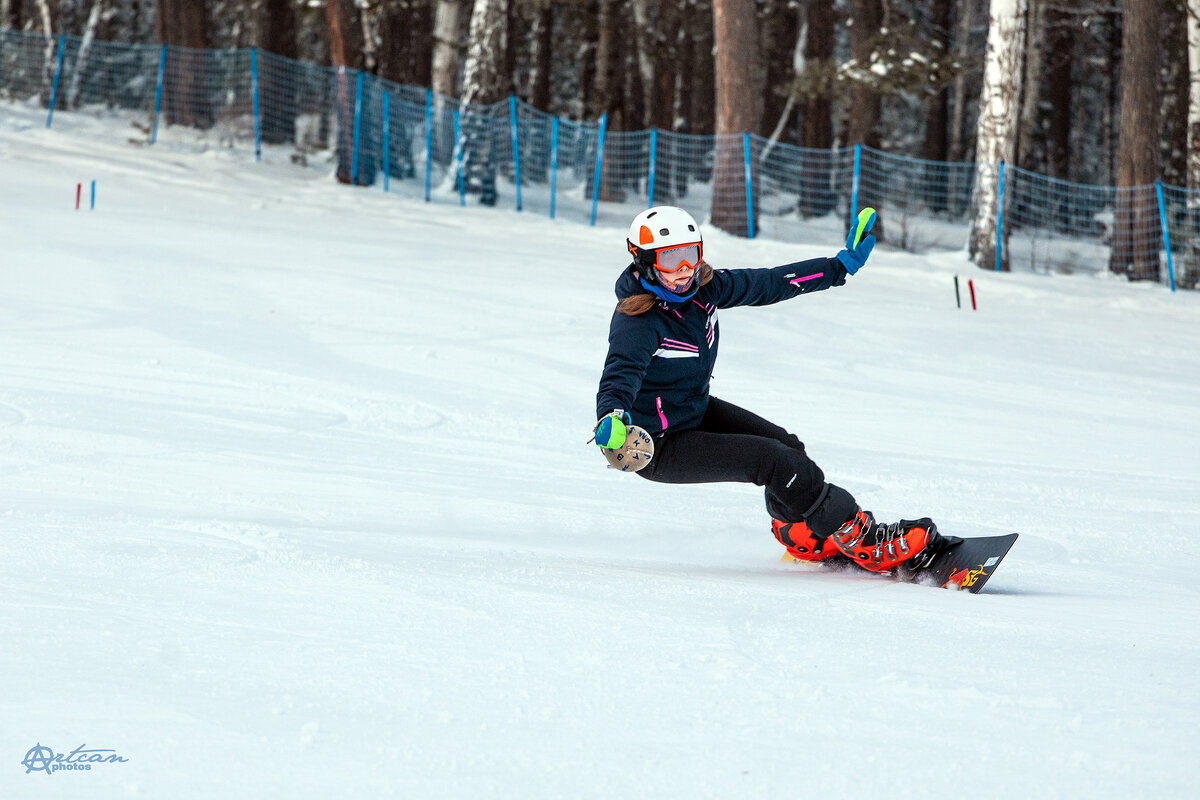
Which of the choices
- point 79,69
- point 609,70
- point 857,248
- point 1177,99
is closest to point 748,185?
point 609,70

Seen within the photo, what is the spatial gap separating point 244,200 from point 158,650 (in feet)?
43.4

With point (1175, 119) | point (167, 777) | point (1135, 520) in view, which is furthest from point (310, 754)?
point (1175, 119)

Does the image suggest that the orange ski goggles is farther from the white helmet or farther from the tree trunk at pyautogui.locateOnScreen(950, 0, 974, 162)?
the tree trunk at pyautogui.locateOnScreen(950, 0, 974, 162)

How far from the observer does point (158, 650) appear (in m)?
2.80

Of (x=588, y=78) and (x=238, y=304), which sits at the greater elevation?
(x=588, y=78)

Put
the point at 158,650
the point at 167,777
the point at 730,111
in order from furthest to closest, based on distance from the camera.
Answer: the point at 730,111, the point at 158,650, the point at 167,777

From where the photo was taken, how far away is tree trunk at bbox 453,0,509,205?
18.6 m

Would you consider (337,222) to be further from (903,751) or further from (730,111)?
(903,751)

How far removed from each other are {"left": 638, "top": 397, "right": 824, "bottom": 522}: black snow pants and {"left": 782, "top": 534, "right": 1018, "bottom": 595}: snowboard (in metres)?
0.46

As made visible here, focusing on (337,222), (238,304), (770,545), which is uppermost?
(337,222)

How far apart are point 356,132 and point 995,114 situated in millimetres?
9492

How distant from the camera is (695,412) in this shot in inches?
175

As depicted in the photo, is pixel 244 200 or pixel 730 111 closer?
pixel 244 200

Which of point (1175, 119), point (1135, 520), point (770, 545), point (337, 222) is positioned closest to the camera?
point (770, 545)
